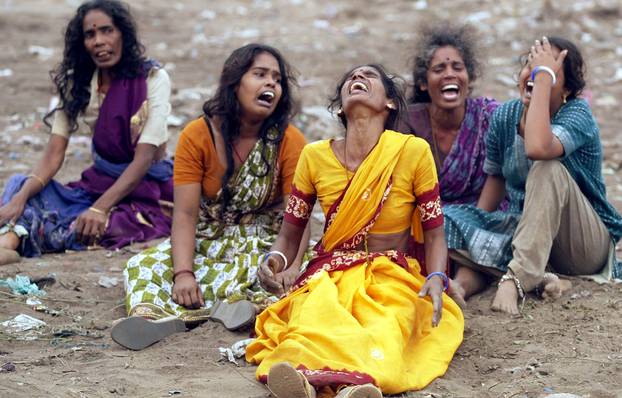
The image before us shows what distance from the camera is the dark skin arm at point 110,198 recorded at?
6129mm

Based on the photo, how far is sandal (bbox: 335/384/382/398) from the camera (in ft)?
11.4

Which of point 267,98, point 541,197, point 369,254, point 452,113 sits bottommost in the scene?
point 369,254

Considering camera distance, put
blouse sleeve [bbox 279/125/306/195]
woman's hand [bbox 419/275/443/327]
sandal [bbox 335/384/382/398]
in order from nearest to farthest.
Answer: sandal [bbox 335/384/382/398] < woman's hand [bbox 419/275/443/327] < blouse sleeve [bbox 279/125/306/195]

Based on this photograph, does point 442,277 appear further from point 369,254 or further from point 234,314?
point 234,314

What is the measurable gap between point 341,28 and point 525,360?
878cm

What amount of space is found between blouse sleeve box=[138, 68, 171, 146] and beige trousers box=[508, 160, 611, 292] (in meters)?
2.32

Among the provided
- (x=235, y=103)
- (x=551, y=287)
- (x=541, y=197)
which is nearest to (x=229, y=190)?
(x=235, y=103)

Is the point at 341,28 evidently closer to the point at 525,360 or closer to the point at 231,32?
the point at 231,32

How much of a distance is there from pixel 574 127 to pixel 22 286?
2.91 metres

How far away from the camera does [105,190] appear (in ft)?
20.9

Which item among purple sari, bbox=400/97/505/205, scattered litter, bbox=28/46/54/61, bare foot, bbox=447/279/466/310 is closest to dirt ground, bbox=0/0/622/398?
scattered litter, bbox=28/46/54/61

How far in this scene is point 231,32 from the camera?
12352mm

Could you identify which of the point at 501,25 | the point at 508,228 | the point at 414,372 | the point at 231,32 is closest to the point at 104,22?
the point at 508,228

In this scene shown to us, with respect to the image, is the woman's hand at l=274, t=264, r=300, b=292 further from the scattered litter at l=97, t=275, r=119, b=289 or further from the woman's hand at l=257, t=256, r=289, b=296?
the scattered litter at l=97, t=275, r=119, b=289
